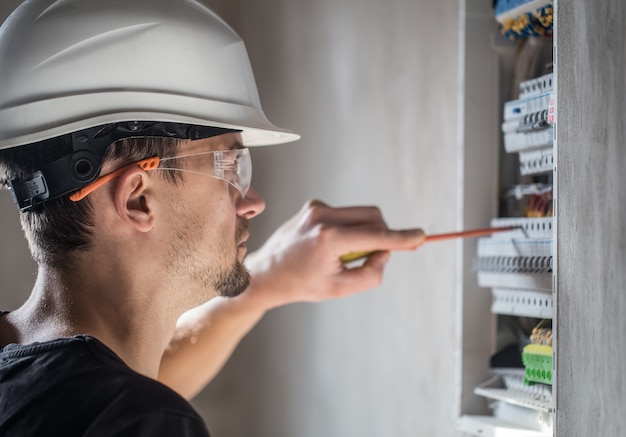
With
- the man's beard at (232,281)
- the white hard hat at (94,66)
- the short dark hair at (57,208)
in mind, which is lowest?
the man's beard at (232,281)

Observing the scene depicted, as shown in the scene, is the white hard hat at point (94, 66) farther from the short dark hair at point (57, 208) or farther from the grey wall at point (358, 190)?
the grey wall at point (358, 190)

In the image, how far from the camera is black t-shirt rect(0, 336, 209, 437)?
3.52ft

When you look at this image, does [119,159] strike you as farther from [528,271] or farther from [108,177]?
[528,271]

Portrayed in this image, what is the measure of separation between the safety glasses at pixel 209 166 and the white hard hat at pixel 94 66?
79 mm

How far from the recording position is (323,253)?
178 centimetres

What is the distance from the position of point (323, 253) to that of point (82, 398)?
797mm

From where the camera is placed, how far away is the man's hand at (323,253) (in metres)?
1.72

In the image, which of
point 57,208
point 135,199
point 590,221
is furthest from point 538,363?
point 57,208

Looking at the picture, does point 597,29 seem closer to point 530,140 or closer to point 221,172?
point 530,140

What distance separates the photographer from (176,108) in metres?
1.37

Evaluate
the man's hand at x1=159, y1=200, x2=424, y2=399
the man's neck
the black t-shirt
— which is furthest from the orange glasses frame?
the man's hand at x1=159, y1=200, x2=424, y2=399

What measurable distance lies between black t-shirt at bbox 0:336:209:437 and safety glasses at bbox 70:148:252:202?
0.30 metres

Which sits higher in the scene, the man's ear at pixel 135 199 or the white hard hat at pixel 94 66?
the white hard hat at pixel 94 66

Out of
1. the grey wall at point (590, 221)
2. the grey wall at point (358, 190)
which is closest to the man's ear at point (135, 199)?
the grey wall at point (590, 221)
